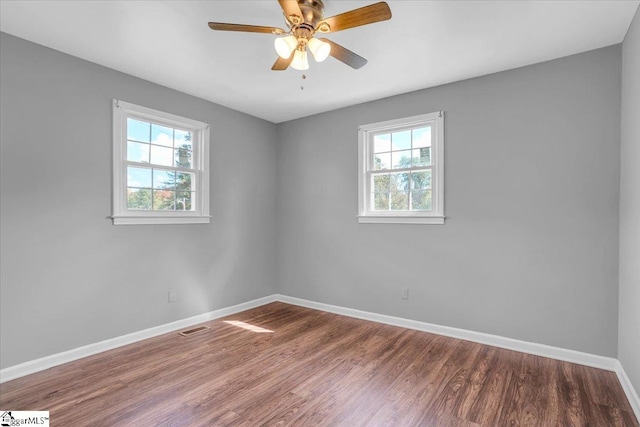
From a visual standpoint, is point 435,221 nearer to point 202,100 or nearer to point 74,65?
point 202,100

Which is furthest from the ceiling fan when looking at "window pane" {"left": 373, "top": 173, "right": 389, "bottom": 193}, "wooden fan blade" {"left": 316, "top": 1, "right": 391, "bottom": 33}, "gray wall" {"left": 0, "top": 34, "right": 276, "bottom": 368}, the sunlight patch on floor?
the sunlight patch on floor

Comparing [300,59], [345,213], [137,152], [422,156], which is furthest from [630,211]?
[137,152]

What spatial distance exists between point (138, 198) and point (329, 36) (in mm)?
2523

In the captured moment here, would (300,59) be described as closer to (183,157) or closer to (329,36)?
(329,36)

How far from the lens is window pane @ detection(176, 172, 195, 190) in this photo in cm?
386

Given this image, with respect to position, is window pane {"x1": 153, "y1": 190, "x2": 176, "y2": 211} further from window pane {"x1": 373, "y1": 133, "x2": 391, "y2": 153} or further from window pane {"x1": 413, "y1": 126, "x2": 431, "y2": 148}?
window pane {"x1": 413, "y1": 126, "x2": 431, "y2": 148}

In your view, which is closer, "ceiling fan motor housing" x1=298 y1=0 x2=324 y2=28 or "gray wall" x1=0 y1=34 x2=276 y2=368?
"ceiling fan motor housing" x1=298 y1=0 x2=324 y2=28

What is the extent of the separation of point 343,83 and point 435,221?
183 cm

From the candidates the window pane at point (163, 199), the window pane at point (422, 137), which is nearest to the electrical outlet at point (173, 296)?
the window pane at point (163, 199)

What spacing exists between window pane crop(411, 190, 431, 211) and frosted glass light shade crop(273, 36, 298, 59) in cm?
232

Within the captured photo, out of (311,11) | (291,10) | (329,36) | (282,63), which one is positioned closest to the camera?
(291,10)

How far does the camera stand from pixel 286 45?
6.65ft

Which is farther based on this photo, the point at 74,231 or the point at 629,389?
the point at 74,231

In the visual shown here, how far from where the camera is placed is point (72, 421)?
205cm
